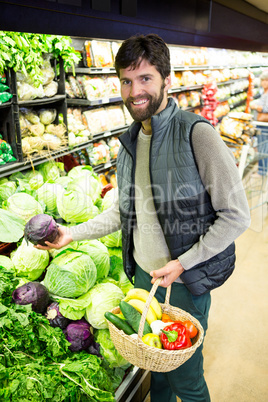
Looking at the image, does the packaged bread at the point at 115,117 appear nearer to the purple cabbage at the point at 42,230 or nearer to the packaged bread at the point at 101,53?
the packaged bread at the point at 101,53

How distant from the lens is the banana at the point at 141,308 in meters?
1.52

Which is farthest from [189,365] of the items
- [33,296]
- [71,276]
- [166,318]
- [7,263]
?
[7,263]

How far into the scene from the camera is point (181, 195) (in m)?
Answer: 1.44

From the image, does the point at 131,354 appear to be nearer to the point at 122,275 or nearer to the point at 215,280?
the point at 215,280

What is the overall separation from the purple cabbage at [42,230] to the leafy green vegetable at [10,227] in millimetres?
409

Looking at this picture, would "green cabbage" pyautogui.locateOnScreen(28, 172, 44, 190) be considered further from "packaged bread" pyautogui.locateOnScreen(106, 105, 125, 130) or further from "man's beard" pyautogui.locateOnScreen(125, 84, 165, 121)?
"man's beard" pyautogui.locateOnScreen(125, 84, 165, 121)

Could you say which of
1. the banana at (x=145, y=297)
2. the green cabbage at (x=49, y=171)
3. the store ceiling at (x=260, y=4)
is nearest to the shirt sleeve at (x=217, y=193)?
the banana at (x=145, y=297)

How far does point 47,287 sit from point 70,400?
0.70m

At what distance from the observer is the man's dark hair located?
4.54ft

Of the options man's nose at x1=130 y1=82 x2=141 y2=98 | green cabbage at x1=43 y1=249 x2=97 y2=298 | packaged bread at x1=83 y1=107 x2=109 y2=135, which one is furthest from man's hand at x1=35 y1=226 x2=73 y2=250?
packaged bread at x1=83 y1=107 x2=109 y2=135

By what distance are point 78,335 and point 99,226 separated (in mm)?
656

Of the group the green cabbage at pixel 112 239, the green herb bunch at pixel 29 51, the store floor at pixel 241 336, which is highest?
the green herb bunch at pixel 29 51

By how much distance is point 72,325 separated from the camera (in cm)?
199

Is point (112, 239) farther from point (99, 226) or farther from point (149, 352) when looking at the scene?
point (149, 352)
